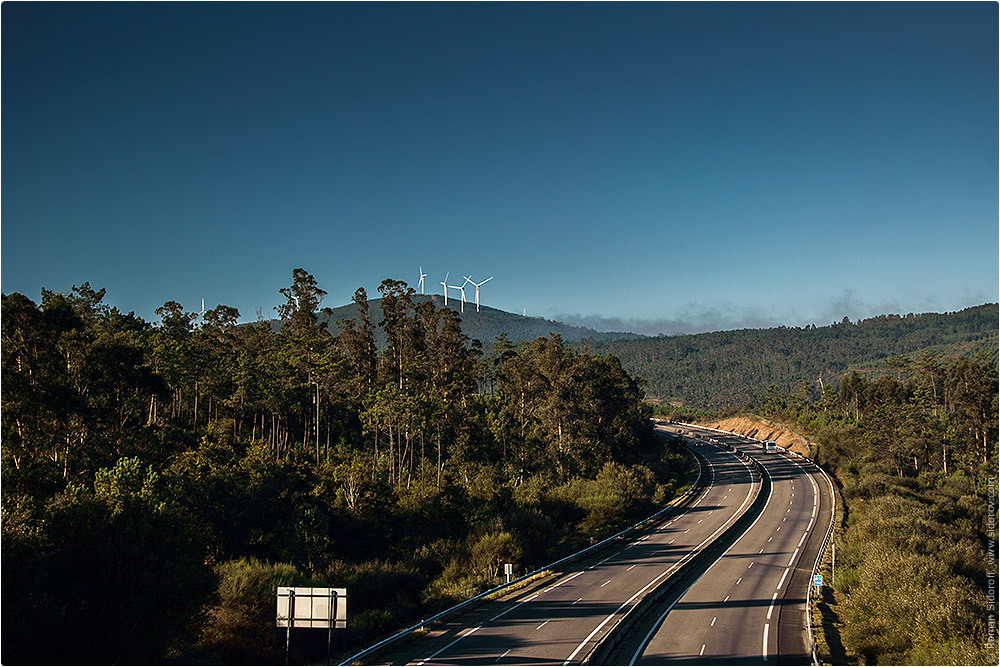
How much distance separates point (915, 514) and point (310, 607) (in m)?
54.2

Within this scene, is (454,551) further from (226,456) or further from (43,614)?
(43,614)

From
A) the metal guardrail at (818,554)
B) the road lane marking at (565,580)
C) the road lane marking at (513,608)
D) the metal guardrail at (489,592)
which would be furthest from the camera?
the road lane marking at (565,580)

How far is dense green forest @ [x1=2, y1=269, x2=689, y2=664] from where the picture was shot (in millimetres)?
23703

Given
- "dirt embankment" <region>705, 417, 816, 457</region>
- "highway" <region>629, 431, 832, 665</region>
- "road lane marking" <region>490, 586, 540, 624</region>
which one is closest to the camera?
"highway" <region>629, 431, 832, 665</region>

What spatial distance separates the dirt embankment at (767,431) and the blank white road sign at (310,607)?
112640mm

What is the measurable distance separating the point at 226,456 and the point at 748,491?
6111cm

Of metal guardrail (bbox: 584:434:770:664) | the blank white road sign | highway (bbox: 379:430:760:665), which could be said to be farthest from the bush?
metal guardrail (bbox: 584:434:770:664)

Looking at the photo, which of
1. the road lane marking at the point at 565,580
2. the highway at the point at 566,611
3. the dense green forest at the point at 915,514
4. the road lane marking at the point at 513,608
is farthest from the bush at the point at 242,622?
the dense green forest at the point at 915,514

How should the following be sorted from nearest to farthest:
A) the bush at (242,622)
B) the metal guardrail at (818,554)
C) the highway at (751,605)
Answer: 1. the bush at (242,622)
2. the highway at (751,605)
3. the metal guardrail at (818,554)

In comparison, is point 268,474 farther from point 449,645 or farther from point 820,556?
point 820,556

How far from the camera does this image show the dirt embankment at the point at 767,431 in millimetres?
127250

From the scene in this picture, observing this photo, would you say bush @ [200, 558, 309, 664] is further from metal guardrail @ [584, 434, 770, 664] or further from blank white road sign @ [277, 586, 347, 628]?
metal guardrail @ [584, 434, 770, 664]

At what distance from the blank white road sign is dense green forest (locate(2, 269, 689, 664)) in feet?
16.6

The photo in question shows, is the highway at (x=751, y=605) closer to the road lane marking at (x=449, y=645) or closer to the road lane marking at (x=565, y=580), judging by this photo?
the road lane marking at (x=565, y=580)
